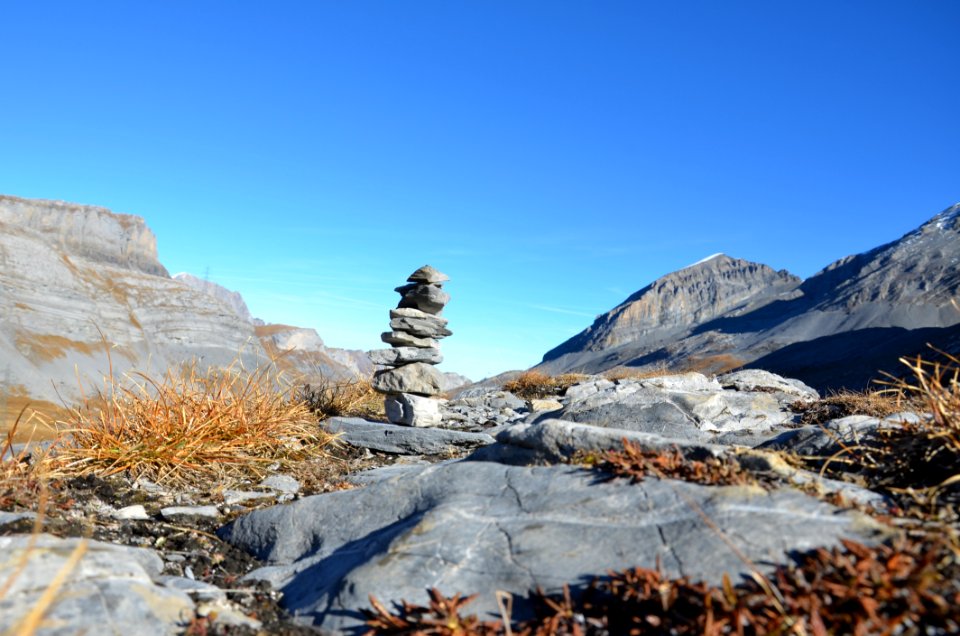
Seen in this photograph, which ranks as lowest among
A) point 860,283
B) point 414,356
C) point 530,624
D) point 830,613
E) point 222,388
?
point 530,624

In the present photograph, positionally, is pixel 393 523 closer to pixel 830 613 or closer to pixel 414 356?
pixel 830 613

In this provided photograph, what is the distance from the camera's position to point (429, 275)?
1266 centimetres

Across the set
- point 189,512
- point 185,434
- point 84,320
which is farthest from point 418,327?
point 84,320

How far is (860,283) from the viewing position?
328 feet

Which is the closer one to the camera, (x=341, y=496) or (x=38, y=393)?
(x=341, y=496)

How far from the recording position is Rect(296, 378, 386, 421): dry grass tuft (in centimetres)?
1287

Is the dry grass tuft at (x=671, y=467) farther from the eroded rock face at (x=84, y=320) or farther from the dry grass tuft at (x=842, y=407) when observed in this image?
the eroded rock face at (x=84, y=320)

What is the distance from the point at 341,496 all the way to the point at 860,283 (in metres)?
115

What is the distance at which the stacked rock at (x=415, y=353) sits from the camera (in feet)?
38.1

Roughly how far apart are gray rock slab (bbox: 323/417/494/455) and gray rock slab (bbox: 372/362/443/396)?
1567mm

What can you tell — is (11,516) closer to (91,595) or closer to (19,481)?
(19,481)

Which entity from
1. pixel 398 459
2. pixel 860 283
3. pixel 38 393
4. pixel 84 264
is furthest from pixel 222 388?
pixel 860 283

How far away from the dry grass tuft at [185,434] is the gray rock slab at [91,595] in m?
3.38

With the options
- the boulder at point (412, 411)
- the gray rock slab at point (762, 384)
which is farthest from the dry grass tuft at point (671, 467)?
the gray rock slab at point (762, 384)
